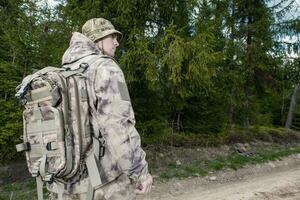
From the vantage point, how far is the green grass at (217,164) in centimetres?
908

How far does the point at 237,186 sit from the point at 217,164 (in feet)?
5.74

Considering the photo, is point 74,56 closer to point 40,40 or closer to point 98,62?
point 98,62

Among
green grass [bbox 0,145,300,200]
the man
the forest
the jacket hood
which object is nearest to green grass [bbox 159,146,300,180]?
green grass [bbox 0,145,300,200]

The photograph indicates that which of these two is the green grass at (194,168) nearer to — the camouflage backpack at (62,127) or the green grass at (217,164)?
the green grass at (217,164)

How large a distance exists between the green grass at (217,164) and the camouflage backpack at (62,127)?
573 cm

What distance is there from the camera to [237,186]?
27.9 ft

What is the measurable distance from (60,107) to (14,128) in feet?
16.6

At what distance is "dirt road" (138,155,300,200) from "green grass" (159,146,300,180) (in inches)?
8.9

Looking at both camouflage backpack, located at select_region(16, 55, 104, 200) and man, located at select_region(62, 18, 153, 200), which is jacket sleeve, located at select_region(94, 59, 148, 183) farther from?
camouflage backpack, located at select_region(16, 55, 104, 200)

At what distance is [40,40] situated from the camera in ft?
27.1

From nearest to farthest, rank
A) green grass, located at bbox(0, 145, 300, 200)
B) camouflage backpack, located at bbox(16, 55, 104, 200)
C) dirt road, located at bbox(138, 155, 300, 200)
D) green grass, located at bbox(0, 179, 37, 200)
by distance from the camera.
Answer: camouflage backpack, located at bbox(16, 55, 104, 200) < green grass, located at bbox(0, 179, 37, 200) < green grass, located at bbox(0, 145, 300, 200) < dirt road, located at bbox(138, 155, 300, 200)

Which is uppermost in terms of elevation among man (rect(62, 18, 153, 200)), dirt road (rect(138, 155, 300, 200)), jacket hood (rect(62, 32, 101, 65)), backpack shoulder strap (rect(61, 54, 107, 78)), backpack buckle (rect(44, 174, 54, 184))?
jacket hood (rect(62, 32, 101, 65))

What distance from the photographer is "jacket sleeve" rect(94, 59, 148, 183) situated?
295cm

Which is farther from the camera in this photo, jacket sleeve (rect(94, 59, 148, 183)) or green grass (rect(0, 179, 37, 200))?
green grass (rect(0, 179, 37, 200))
